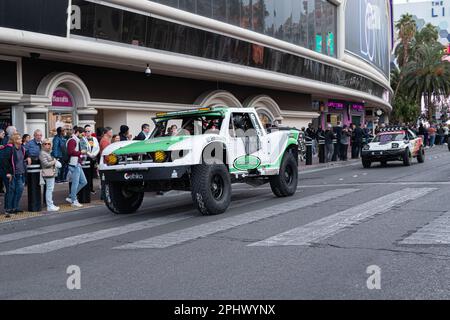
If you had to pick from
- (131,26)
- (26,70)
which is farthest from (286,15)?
(26,70)

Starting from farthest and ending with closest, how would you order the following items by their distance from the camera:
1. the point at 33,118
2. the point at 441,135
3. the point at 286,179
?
1. the point at 441,135
2. the point at 33,118
3. the point at 286,179

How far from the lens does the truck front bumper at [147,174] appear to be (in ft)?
32.2

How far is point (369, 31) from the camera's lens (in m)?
48.6

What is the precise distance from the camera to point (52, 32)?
16500 millimetres

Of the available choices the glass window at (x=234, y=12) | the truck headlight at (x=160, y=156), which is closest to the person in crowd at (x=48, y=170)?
the truck headlight at (x=160, y=156)

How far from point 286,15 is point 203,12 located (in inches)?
345

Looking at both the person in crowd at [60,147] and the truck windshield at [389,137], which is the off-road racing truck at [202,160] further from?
the truck windshield at [389,137]

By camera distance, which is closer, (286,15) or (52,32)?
(52,32)

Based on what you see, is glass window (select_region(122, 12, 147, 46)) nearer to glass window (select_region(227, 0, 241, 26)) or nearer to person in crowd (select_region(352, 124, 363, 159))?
glass window (select_region(227, 0, 241, 26))

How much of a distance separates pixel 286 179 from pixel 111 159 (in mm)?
4388

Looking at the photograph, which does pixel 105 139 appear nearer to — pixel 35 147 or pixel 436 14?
pixel 35 147

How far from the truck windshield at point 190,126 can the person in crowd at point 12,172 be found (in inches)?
112

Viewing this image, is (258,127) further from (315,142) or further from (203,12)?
(315,142)

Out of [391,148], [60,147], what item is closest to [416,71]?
[391,148]
